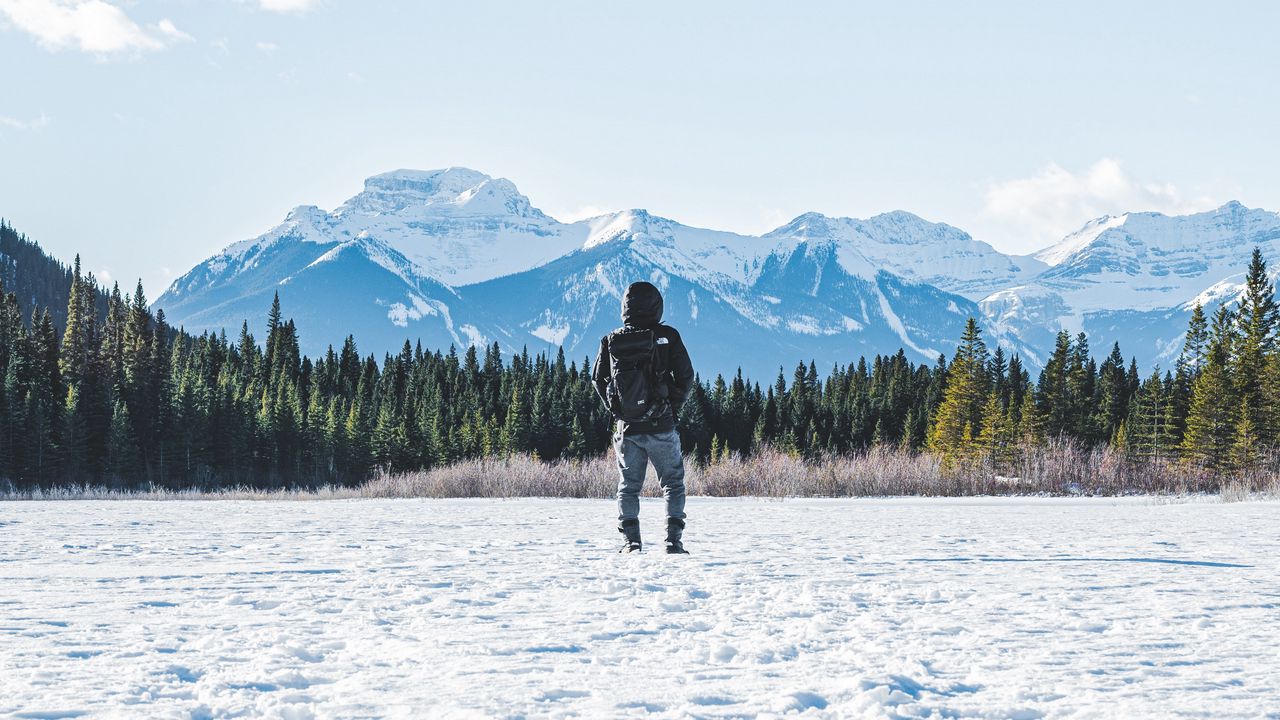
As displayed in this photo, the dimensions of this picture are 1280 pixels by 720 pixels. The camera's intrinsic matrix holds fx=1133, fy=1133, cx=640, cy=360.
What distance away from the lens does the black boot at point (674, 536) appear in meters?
8.70

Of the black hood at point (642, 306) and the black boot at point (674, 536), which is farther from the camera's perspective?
the black hood at point (642, 306)

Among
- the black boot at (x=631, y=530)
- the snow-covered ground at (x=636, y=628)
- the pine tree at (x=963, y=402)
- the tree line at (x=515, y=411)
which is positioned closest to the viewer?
the snow-covered ground at (x=636, y=628)

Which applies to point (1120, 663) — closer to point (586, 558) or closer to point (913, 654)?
point (913, 654)

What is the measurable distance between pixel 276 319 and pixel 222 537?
14607 centimetres

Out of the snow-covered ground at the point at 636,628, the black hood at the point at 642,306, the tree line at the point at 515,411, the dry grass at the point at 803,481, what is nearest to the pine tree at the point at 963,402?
the tree line at the point at 515,411

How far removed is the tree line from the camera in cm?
6212

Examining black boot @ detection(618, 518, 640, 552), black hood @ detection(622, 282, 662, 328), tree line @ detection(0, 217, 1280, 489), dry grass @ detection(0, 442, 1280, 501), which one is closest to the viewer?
black boot @ detection(618, 518, 640, 552)

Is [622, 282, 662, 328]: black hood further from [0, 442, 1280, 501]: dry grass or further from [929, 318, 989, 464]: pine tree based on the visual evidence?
[929, 318, 989, 464]: pine tree

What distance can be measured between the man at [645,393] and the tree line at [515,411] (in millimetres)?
46932

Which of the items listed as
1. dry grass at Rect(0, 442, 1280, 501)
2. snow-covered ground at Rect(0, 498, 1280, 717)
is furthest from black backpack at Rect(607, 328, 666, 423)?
dry grass at Rect(0, 442, 1280, 501)

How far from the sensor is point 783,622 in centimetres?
541

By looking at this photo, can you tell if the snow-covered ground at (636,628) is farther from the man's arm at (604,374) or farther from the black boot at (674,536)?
the man's arm at (604,374)

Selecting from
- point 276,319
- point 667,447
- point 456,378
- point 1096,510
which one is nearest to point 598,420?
point 456,378

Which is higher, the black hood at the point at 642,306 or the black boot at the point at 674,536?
the black hood at the point at 642,306
